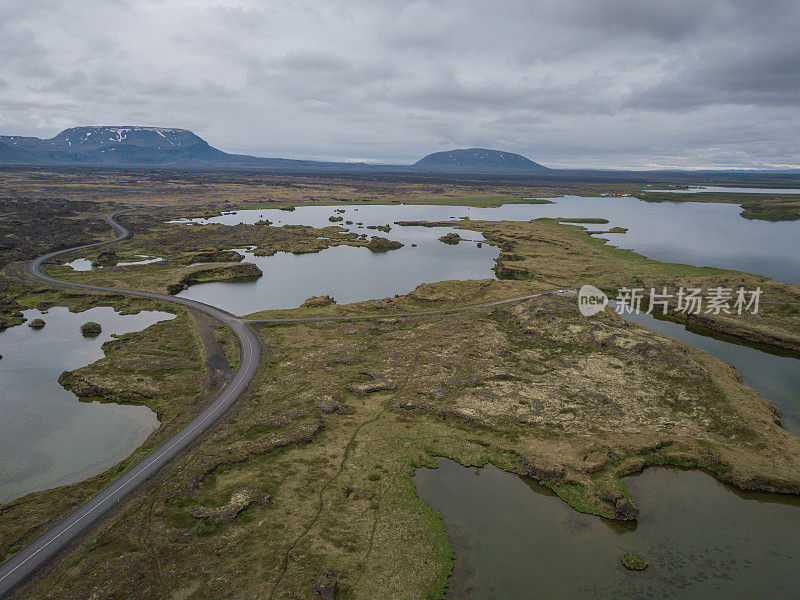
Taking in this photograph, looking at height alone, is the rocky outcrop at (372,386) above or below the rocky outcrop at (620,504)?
above

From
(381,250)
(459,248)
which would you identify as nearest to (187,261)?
(381,250)

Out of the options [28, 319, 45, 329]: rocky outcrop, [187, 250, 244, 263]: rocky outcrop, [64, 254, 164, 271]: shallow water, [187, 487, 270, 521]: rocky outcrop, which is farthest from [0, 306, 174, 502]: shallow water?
[187, 250, 244, 263]: rocky outcrop

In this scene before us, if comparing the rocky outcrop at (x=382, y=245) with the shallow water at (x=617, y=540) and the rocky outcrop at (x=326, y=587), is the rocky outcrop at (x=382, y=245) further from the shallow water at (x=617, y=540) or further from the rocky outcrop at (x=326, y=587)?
the rocky outcrop at (x=326, y=587)

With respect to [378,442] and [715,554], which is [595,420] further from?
[378,442]

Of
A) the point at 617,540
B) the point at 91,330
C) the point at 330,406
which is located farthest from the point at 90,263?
the point at 617,540

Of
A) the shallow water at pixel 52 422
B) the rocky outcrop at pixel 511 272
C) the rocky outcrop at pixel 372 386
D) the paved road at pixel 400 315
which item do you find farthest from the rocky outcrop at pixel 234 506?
the rocky outcrop at pixel 511 272
